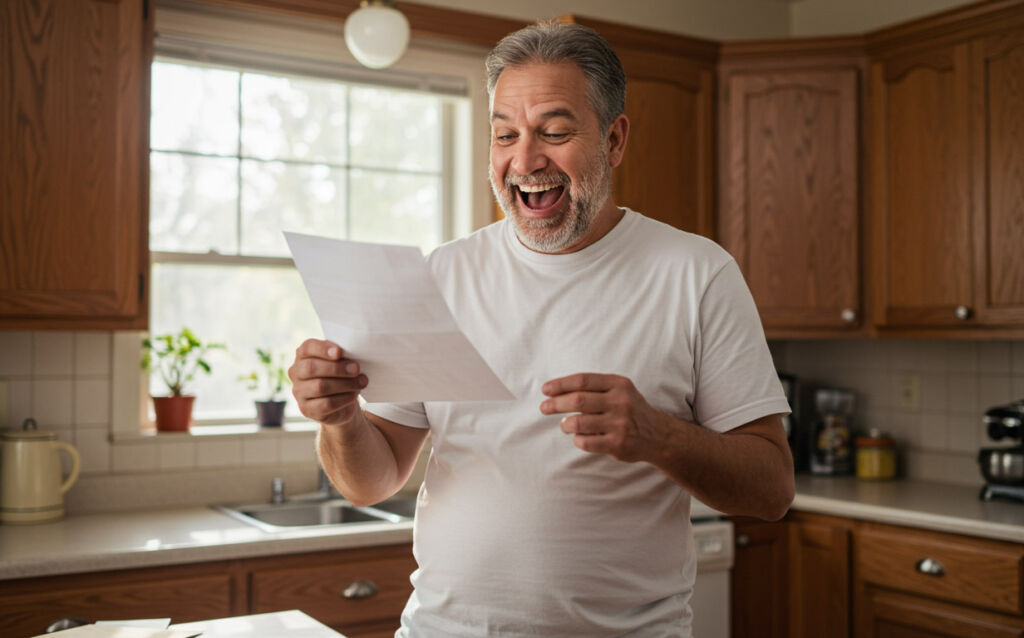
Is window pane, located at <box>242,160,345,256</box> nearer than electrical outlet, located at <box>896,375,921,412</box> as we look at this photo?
Yes

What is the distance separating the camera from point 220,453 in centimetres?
288

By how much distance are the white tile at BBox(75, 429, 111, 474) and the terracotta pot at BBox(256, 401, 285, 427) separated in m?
0.42

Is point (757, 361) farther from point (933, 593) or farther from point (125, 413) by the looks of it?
point (125, 413)

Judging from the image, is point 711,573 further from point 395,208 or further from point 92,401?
point 92,401

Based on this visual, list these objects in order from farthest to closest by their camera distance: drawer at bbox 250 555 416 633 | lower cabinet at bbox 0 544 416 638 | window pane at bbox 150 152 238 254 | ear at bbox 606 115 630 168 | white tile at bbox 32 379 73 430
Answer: window pane at bbox 150 152 238 254 < white tile at bbox 32 379 73 430 < drawer at bbox 250 555 416 633 < lower cabinet at bbox 0 544 416 638 < ear at bbox 606 115 630 168

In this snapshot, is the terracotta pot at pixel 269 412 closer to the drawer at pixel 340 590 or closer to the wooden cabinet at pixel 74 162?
the wooden cabinet at pixel 74 162

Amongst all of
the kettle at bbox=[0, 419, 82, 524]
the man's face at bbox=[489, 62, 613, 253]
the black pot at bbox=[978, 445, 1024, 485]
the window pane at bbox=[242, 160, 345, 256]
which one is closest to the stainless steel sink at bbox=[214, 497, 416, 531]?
the kettle at bbox=[0, 419, 82, 524]

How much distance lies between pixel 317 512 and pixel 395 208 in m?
0.99

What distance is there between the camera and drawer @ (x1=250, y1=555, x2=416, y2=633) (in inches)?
90.8

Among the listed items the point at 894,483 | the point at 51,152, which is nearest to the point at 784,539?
the point at 894,483

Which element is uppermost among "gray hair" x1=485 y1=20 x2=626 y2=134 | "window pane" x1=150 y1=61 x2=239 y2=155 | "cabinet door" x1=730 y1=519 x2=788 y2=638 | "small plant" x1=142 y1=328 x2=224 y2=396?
"window pane" x1=150 y1=61 x2=239 y2=155

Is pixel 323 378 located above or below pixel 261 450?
above

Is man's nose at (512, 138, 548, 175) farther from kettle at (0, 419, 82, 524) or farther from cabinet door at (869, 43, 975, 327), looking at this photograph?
cabinet door at (869, 43, 975, 327)

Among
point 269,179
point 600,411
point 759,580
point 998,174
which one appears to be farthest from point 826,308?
point 600,411
